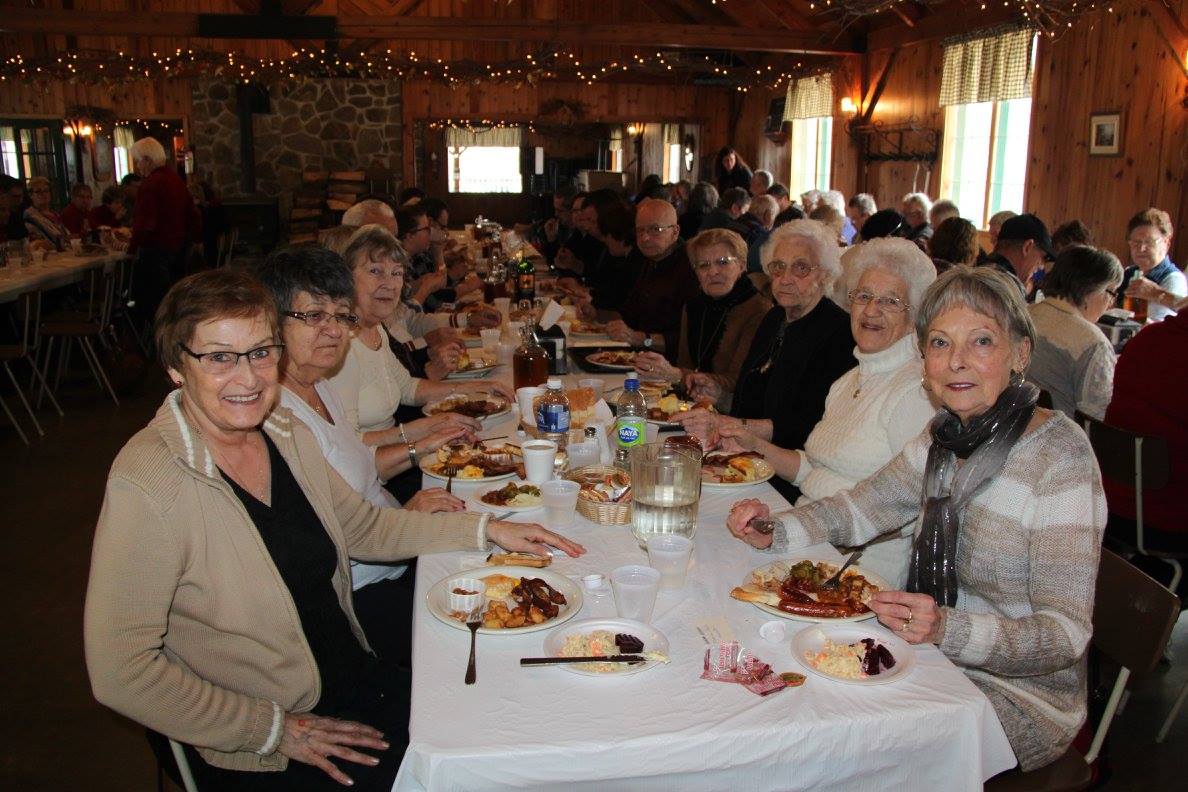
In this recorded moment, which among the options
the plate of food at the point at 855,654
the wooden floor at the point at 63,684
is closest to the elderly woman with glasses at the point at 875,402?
the plate of food at the point at 855,654

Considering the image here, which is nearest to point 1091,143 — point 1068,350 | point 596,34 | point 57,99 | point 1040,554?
point 1068,350

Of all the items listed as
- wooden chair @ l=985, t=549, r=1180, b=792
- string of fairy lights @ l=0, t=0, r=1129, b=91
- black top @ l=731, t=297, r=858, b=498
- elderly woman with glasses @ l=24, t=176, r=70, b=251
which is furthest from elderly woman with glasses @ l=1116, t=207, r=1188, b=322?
elderly woman with glasses @ l=24, t=176, r=70, b=251

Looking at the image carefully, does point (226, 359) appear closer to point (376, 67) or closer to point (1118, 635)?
point (1118, 635)

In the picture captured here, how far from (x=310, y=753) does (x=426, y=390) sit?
1.89 m

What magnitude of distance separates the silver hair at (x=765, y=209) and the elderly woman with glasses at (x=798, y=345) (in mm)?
4988

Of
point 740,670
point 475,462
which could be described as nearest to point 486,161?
point 475,462

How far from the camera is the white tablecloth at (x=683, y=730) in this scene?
1.24 metres

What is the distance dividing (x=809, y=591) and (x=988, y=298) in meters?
0.64

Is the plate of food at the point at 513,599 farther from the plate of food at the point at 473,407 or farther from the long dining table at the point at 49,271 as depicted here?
the long dining table at the point at 49,271

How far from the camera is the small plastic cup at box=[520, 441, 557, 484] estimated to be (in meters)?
2.20

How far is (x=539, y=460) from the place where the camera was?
220cm

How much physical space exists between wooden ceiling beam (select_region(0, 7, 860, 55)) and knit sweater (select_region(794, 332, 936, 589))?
8.34m

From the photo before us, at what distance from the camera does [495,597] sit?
1.66 meters

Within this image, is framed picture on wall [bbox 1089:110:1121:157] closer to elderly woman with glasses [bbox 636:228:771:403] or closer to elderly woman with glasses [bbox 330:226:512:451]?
elderly woman with glasses [bbox 636:228:771:403]
